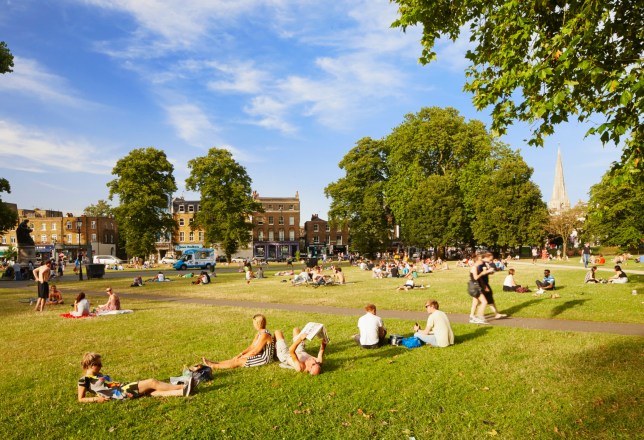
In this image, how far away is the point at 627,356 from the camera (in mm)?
7945

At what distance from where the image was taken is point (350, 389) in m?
6.65

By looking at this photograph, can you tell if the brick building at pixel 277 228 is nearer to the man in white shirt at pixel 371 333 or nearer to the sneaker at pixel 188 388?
the man in white shirt at pixel 371 333

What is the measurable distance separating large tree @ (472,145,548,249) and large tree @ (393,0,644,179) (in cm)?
3853

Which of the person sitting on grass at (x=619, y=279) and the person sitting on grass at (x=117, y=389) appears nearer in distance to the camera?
the person sitting on grass at (x=117, y=389)

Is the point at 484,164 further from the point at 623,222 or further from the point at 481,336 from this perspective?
the point at 481,336

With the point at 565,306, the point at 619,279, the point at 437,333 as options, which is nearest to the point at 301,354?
the point at 437,333

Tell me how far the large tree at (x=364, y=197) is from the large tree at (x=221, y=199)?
468 inches

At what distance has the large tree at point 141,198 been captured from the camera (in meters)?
50.0

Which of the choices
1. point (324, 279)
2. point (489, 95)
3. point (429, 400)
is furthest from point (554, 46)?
point (324, 279)

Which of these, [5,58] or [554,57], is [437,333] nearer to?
[554,57]

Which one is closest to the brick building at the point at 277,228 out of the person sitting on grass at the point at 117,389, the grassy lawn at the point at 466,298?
the grassy lawn at the point at 466,298

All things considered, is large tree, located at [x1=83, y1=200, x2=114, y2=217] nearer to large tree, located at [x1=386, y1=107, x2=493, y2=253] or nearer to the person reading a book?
large tree, located at [x1=386, y1=107, x2=493, y2=253]

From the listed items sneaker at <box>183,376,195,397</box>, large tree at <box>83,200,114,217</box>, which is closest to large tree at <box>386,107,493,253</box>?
sneaker at <box>183,376,195,397</box>

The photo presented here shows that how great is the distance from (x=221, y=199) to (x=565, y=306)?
46.2m
